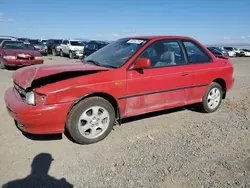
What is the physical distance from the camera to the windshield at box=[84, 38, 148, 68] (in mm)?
4043

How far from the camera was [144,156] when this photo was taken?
3.25 metres

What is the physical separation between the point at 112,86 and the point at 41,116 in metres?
1.12

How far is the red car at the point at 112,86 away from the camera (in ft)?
10.6

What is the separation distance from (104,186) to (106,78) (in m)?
1.60

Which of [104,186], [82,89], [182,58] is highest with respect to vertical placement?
[182,58]

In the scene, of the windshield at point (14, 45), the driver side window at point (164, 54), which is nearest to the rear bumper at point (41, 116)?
the driver side window at point (164, 54)

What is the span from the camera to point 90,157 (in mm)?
3217

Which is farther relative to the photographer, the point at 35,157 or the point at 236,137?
the point at 236,137

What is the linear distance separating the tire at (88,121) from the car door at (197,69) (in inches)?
69.9

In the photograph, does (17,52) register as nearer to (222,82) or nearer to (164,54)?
(164,54)

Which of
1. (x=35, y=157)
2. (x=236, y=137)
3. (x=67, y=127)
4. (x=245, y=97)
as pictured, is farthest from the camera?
(x=245, y=97)

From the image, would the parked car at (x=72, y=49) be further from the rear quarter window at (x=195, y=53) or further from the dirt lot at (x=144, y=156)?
the dirt lot at (x=144, y=156)

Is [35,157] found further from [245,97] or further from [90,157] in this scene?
[245,97]

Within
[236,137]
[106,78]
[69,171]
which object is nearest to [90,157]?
[69,171]
